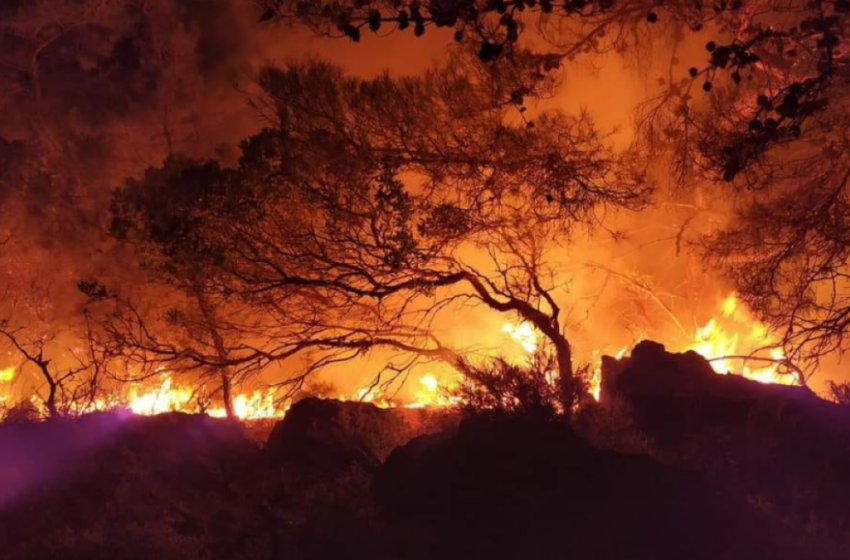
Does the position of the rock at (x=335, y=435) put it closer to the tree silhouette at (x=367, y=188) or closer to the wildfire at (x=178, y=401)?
the tree silhouette at (x=367, y=188)

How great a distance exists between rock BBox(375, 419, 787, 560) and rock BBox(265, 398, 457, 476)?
4.48 ft

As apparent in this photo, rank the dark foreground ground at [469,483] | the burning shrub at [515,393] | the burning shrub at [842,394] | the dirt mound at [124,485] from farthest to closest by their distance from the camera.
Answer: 1. the burning shrub at [842,394]
2. the burning shrub at [515,393]
3. the dirt mound at [124,485]
4. the dark foreground ground at [469,483]

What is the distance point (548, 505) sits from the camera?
565 cm

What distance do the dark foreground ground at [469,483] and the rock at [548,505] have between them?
0.01m

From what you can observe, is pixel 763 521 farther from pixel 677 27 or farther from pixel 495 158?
pixel 677 27

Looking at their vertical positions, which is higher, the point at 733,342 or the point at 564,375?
the point at 733,342

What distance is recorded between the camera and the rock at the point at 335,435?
26.0 feet

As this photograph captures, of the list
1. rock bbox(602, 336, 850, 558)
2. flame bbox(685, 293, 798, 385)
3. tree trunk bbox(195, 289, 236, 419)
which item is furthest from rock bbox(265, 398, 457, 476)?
flame bbox(685, 293, 798, 385)

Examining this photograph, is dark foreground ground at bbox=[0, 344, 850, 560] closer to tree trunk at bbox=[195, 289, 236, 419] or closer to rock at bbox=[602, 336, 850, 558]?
rock at bbox=[602, 336, 850, 558]

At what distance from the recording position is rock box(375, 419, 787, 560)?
17.6 ft

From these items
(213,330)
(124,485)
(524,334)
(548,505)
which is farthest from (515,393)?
(524,334)

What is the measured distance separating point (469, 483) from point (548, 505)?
1.95 feet

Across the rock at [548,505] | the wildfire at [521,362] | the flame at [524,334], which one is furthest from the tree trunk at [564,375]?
the flame at [524,334]

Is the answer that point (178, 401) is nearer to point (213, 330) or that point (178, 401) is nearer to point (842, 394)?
point (213, 330)
